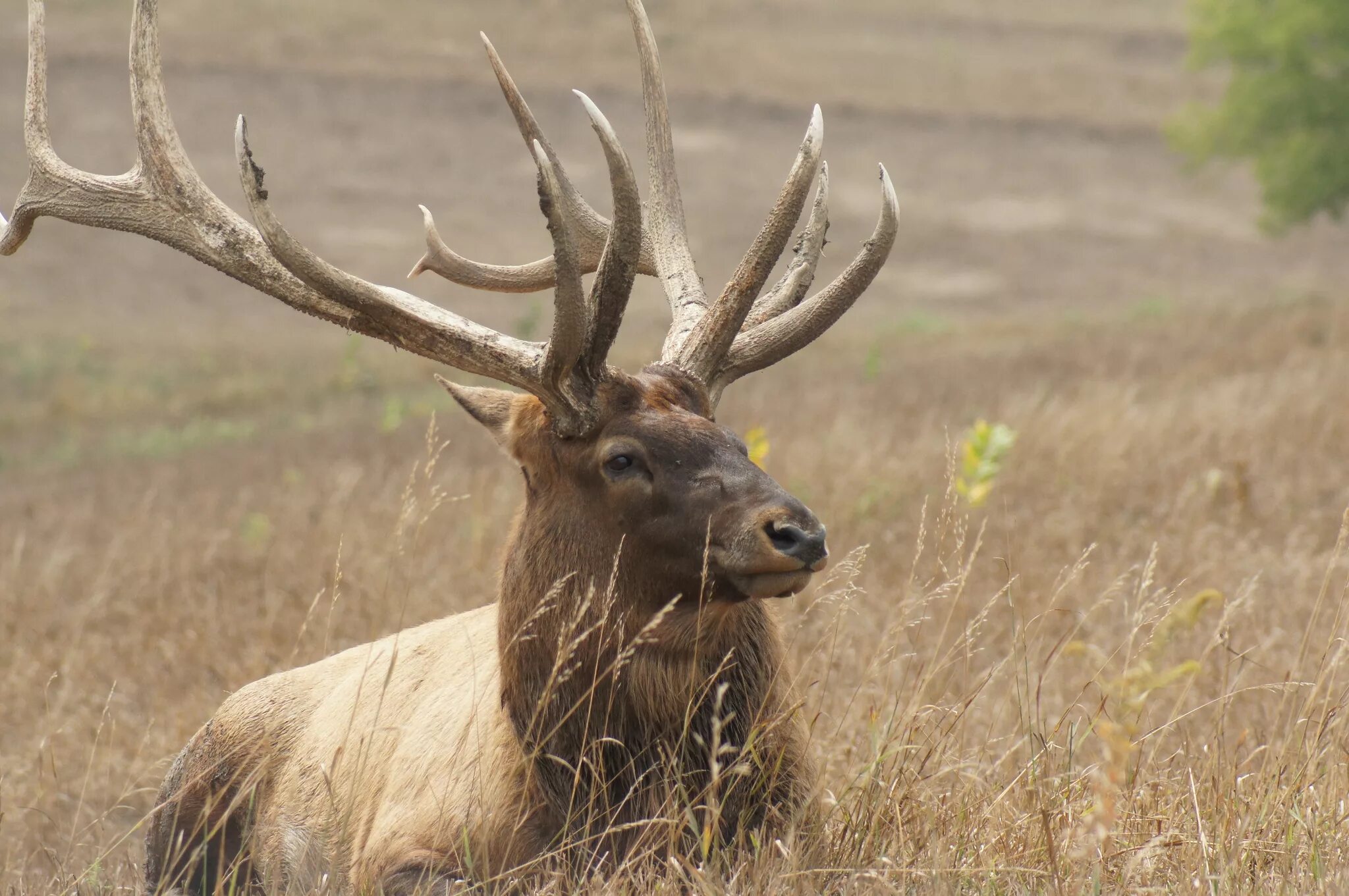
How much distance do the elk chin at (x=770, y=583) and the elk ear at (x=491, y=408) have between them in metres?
0.94

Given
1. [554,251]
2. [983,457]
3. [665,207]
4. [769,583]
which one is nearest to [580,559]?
[769,583]

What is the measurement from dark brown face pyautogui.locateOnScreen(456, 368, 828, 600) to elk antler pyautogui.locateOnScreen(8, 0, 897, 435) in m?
0.12

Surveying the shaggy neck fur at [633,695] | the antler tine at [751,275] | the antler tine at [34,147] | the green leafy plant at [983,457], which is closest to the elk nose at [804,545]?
the shaggy neck fur at [633,695]

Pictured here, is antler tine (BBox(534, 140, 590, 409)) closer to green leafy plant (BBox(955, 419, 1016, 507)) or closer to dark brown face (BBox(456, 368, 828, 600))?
dark brown face (BBox(456, 368, 828, 600))

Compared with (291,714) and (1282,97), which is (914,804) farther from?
(1282,97)

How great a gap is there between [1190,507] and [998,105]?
4106 cm

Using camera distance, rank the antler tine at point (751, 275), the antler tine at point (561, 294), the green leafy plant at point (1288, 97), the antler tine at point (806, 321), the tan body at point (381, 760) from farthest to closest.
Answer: the green leafy plant at point (1288, 97) → the antler tine at point (806, 321) → the antler tine at point (751, 275) → the tan body at point (381, 760) → the antler tine at point (561, 294)

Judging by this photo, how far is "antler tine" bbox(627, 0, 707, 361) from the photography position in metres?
4.40

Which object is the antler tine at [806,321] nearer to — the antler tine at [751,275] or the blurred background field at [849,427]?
the antler tine at [751,275]

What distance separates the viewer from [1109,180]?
144ft

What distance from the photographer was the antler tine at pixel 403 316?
363 centimetres

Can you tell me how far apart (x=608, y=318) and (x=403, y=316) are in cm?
60

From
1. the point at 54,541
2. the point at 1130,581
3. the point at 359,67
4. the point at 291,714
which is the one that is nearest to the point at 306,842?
the point at 291,714

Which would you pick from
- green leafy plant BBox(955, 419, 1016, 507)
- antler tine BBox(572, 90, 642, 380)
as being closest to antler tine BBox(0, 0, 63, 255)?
antler tine BBox(572, 90, 642, 380)
